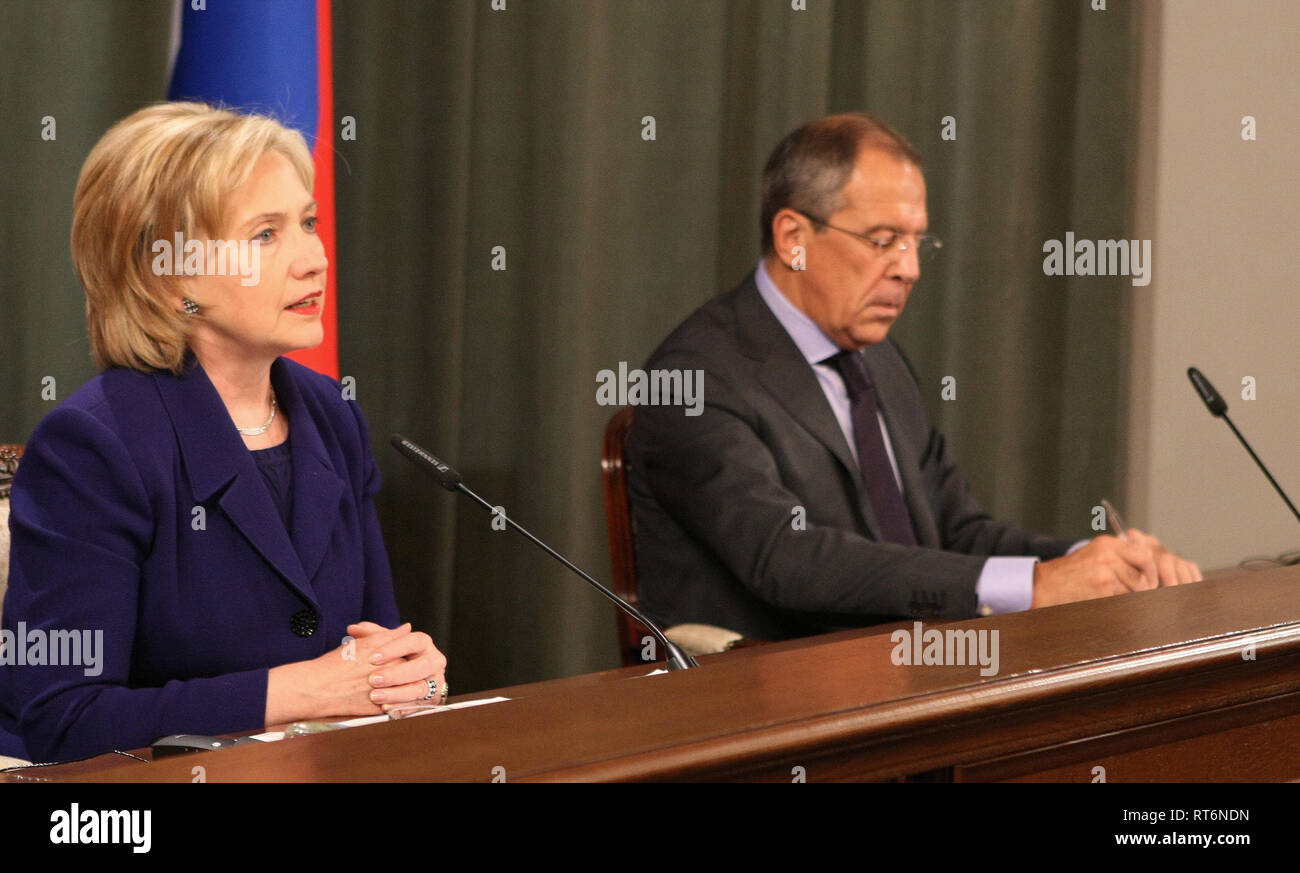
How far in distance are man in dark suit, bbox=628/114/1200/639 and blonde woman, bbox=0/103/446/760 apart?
79cm

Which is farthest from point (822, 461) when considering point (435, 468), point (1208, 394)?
point (435, 468)

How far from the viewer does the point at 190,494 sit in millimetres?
1832

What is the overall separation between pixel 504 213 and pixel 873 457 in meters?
1.38

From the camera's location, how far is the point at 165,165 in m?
1.88
